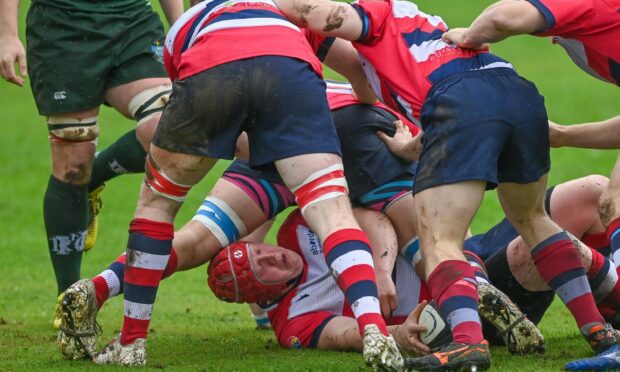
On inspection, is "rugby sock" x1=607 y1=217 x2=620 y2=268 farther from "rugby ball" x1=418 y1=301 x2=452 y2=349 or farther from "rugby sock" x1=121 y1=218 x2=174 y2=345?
"rugby sock" x1=121 y1=218 x2=174 y2=345

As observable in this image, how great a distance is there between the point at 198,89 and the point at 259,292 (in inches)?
50.8

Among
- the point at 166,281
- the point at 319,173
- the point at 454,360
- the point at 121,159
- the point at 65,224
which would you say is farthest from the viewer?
the point at 166,281

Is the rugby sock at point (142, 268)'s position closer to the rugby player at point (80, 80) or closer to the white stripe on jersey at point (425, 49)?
the white stripe on jersey at point (425, 49)

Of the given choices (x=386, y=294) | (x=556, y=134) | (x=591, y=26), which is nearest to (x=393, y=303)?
(x=386, y=294)

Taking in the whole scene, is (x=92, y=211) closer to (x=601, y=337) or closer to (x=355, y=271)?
(x=355, y=271)

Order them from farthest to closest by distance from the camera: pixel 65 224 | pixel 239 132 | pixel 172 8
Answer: pixel 172 8, pixel 65 224, pixel 239 132

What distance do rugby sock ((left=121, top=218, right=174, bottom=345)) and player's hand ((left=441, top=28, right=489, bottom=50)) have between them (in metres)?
1.45

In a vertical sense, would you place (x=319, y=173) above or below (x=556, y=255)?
above

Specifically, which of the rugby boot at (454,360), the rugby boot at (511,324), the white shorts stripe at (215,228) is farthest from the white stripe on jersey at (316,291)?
the rugby boot at (454,360)

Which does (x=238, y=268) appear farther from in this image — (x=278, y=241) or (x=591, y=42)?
(x=591, y=42)

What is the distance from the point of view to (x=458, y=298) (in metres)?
4.43

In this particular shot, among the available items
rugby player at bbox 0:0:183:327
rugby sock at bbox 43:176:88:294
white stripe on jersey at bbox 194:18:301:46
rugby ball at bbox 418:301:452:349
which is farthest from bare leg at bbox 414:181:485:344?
rugby sock at bbox 43:176:88:294

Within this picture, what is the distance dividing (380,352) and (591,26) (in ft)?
5.32

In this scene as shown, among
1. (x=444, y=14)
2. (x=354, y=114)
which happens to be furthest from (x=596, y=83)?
(x=354, y=114)
